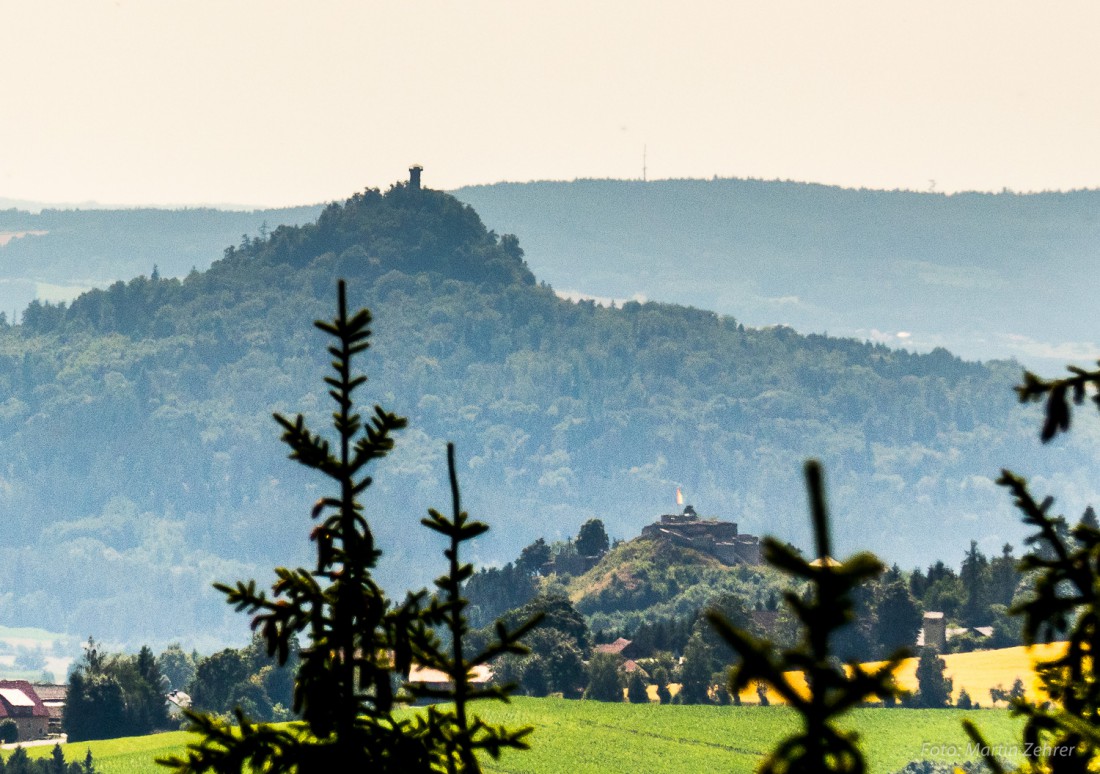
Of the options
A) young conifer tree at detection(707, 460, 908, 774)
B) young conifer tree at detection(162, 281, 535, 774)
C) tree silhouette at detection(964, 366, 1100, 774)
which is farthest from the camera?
young conifer tree at detection(162, 281, 535, 774)

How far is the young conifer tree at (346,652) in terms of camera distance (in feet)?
36.7

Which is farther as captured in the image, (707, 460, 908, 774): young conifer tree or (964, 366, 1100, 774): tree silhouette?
(964, 366, 1100, 774): tree silhouette

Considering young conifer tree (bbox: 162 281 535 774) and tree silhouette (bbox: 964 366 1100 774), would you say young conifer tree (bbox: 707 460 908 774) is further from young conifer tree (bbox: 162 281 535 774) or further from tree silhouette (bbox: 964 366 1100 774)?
young conifer tree (bbox: 162 281 535 774)

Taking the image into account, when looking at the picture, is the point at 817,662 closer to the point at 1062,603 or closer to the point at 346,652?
the point at 1062,603

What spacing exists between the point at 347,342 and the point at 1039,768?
4.37 m

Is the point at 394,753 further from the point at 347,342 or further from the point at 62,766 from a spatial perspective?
the point at 62,766

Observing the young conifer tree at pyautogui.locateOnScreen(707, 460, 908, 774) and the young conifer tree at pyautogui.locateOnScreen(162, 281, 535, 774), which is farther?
the young conifer tree at pyautogui.locateOnScreen(162, 281, 535, 774)

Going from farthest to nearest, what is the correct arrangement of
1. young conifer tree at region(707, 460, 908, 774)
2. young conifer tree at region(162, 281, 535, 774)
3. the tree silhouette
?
young conifer tree at region(162, 281, 535, 774), the tree silhouette, young conifer tree at region(707, 460, 908, 774)

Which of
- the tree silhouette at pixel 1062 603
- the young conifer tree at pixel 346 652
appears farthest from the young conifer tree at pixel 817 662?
the young conifer tree at pixel 346 652

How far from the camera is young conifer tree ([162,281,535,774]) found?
36.7 ft

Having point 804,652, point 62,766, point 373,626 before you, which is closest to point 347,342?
point 373,626

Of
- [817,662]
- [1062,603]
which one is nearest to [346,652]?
[1062,603]

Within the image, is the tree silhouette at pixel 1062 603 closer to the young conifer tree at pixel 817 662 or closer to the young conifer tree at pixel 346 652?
the young conifer tree at pixel 817 662

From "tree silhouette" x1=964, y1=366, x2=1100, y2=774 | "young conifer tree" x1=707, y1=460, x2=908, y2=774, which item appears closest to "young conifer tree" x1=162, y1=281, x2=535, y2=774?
"tree silhouette" x1=964, y1=366, x2=1100, y2=774
